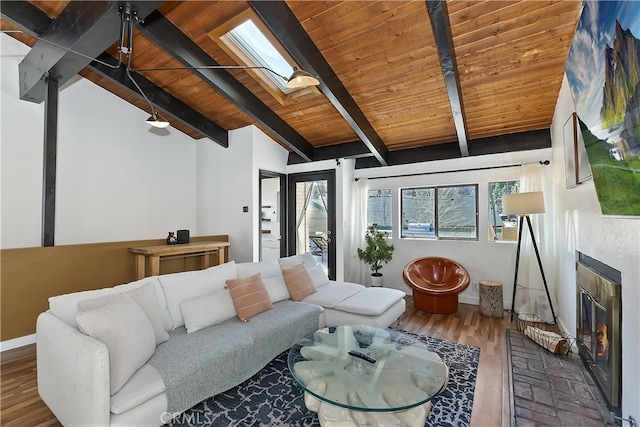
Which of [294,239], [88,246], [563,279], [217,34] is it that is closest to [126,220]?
[88,246]

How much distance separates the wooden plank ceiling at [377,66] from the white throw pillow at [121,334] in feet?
7.85

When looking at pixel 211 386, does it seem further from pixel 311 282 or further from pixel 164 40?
pixel 164 40

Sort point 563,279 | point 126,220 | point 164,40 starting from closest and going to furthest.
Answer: point 164,40 → point 563,279 → point 126,220

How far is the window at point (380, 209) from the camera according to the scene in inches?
209

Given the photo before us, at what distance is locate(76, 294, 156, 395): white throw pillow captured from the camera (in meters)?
1.60

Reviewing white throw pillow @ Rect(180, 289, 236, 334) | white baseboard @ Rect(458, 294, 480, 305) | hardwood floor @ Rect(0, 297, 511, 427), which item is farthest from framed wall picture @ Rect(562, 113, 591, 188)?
white throw pillow @ Rect(180, 289, 236, 334)

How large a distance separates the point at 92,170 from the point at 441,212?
5.51m

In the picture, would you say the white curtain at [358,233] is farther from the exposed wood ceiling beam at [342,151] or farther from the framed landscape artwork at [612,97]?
the framed landscape artwork at [612,97]

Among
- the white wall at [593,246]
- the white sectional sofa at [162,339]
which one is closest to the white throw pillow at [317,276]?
the white sectional sofa at [162,339]

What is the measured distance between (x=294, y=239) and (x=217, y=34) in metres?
3.49

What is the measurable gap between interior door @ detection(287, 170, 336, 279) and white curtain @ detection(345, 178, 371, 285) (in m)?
0.37

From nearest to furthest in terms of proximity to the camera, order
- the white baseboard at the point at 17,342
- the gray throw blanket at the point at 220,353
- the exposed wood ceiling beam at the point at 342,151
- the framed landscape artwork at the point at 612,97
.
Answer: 1. the framed landscape artwork at the point at 612,97
2. the gray throw blanket at the point at 220,353
3. the white baseboard at the point at 17,342
4. the exposed wood ceiling beam at the point at 342,151

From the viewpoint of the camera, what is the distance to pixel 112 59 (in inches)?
139

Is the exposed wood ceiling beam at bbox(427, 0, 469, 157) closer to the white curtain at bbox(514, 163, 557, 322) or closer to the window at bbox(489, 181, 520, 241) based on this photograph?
the white curtain at bbox(514, 163, 557, 322)
